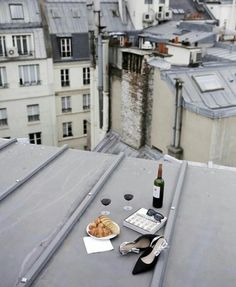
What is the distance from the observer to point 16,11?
2770 centimetres

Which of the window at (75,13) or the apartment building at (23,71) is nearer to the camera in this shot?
the apartment building at (23,71)

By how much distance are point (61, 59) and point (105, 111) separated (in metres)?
12.3

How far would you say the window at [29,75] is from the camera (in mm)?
27969

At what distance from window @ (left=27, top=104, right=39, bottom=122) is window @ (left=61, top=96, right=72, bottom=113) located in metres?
2.21

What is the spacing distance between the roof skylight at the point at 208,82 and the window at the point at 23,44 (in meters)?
17.4

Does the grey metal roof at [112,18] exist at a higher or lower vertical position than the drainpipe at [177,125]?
higher

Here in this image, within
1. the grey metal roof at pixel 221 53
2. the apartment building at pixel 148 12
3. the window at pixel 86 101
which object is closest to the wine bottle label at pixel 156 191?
the grey metal roof at pixel 221 53

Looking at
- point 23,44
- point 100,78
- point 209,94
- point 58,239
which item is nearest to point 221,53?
point 100,78

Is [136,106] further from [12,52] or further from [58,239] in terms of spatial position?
[12,52]

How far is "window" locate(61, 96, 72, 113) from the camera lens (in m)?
30.4

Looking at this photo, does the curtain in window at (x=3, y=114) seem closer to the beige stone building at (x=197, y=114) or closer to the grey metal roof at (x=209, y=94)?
the beige stone building at (x=197, y=114)

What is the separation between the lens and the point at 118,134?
59.7 ft

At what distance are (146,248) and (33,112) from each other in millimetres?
26117

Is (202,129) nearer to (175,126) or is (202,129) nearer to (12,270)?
(175,126)
